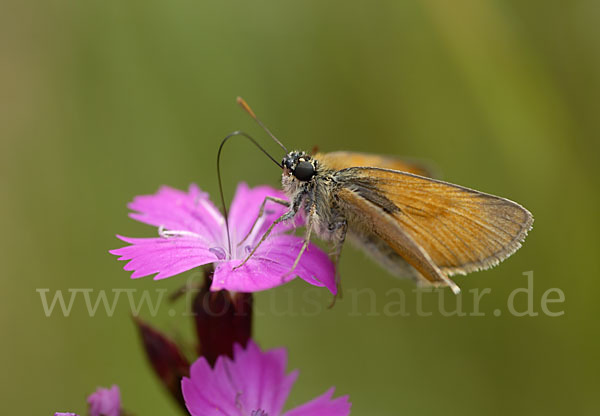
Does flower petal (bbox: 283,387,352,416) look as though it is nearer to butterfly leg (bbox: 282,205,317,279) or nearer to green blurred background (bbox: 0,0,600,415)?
butterfly leg (bbox: 282,205,317,279)

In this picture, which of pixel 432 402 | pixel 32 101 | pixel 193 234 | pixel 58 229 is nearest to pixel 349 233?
pixel 193 234

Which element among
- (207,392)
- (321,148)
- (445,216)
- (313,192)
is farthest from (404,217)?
(321,148)

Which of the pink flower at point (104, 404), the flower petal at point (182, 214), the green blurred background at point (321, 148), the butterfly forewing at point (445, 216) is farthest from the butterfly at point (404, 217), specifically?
the green blurred background at point (321, 148)

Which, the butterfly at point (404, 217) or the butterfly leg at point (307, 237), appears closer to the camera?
the butterfly leg at point (307, 237)

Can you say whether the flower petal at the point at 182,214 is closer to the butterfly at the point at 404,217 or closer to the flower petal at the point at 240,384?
the butterfly at the point at 404,217

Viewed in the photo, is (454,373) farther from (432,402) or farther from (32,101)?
(32,101)
